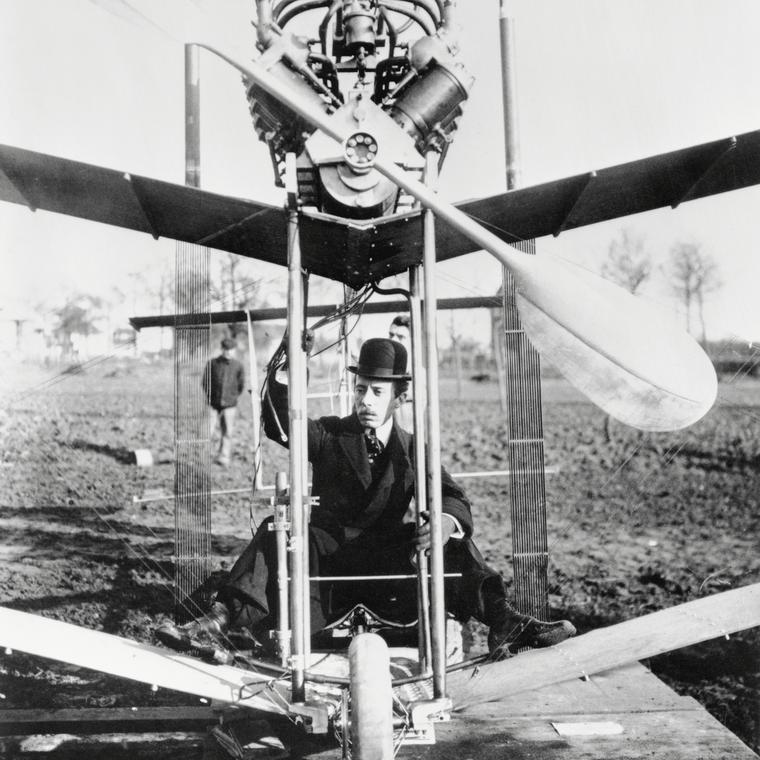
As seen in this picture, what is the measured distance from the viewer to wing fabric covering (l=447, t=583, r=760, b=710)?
→ 11.4 feet

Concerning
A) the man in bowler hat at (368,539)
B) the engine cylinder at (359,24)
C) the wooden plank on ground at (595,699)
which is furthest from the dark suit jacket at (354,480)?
the engine cylinder at (359,24)

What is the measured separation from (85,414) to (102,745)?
49.9ft

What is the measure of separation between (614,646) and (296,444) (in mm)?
1893

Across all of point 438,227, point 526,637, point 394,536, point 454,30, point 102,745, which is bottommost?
point 102,745

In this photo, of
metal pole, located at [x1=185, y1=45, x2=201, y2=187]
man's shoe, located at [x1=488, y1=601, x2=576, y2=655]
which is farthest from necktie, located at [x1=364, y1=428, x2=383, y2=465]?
metal pole, located at [x1=185, y1=45, x2=201, y2=187]

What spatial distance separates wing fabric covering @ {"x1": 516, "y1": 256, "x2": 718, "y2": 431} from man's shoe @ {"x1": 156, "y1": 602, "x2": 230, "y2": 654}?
2133 millimetres

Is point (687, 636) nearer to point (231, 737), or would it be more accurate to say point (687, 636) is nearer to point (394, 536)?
point (394, 536)

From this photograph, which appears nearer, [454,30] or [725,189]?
[454,30]

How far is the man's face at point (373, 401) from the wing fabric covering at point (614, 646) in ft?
5.09

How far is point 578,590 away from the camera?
7.95 meters

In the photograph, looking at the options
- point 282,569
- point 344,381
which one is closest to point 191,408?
point 344,381

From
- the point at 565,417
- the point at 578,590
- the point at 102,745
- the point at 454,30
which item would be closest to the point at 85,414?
the point at 565,417

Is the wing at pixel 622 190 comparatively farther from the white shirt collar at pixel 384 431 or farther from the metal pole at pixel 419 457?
the white shirt collar at pixel 384 431

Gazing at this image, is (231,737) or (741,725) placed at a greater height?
(231,737)
